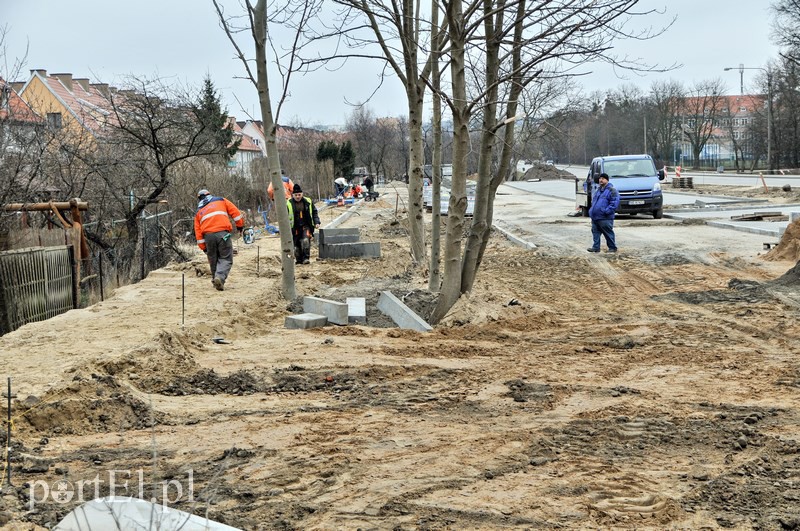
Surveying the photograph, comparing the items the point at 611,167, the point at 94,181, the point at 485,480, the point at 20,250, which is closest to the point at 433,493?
the point at 485,480

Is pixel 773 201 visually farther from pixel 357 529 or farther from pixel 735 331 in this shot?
pixel 357 529

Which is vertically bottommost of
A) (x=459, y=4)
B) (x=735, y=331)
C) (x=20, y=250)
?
(x=735, y=331)

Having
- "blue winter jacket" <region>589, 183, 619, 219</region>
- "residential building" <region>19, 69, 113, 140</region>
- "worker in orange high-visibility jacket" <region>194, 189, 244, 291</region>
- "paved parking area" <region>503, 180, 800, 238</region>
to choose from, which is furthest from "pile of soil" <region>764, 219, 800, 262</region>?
"residential building" <region>19, 69, 113, 140</region>

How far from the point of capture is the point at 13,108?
17359 mm

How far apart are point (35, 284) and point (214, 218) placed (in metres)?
2.96

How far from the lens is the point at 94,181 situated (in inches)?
802

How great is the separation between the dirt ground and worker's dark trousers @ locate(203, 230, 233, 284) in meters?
1.65

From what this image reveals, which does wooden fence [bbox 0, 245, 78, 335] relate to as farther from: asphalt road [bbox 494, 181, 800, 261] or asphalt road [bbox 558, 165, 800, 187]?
asphalt road [bbox 558, 165, 800, 187]

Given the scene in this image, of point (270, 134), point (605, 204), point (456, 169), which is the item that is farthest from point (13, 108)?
point (605, 204)

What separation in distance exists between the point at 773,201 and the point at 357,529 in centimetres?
3362

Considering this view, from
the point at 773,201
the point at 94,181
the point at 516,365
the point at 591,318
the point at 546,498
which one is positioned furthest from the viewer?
the point at 773,201

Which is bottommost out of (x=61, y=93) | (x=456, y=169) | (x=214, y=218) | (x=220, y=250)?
(x=220, y=250)

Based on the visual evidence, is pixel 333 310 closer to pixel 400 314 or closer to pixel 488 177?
pixel 400 314

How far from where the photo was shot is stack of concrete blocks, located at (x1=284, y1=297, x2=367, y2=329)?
10680mm
